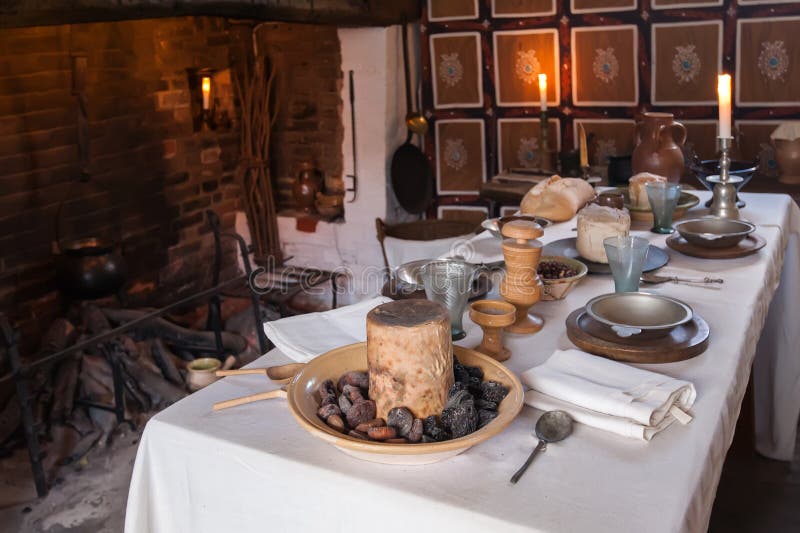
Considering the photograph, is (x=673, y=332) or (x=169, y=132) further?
(x=169, y=132)

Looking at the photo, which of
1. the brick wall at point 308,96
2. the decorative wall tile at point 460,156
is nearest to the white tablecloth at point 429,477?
the decorative wall tile at point 460,156

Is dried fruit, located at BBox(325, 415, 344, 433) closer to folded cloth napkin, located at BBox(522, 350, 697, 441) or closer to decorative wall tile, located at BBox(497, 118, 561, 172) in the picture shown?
folded cloth napkin, located at BBox(522, 350, 697, 441)

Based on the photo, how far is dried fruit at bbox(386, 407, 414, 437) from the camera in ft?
3.83

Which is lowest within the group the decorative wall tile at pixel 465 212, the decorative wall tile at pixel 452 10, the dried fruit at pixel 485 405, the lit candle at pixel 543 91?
the decorative wall tile at pixel 465 212

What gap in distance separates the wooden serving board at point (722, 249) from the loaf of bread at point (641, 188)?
0.29 metres

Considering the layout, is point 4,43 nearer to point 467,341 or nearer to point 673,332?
point 467,341

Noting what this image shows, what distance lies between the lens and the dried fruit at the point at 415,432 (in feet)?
3.78

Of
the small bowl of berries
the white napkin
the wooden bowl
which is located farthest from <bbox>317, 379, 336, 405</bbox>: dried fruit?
the white napkin

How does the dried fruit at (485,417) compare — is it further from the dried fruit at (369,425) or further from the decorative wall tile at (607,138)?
the decorative wall tile at (607,138)

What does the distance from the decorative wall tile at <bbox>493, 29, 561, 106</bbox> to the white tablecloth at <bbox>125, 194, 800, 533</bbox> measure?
2845 mm

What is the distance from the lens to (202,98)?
434 cm

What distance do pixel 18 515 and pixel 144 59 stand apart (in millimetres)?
2291

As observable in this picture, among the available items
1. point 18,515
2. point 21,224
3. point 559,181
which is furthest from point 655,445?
point 21,224

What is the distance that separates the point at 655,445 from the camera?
→ 1.20m
